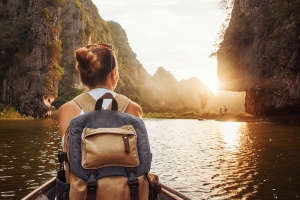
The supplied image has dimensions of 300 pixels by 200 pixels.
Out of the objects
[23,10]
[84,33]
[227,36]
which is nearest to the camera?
[227,36]

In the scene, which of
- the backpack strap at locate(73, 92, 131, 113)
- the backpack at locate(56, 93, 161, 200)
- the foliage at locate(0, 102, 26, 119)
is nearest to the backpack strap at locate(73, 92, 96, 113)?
the backpack strap at locate(73, 92, 131, 113)

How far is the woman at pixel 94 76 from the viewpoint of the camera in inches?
113

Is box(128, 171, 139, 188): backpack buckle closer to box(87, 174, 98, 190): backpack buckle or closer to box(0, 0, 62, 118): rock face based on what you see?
box(87, 174, 98, 190): backpack buckle

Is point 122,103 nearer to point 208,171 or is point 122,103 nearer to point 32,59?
point 208,171

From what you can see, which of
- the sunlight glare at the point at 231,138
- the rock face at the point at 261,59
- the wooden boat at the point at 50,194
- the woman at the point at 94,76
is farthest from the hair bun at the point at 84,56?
the rock face at the point at 261,59

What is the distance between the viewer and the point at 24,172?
1216 centimetres

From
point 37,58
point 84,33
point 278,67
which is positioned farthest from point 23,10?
point 278,67

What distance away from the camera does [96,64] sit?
2.94 meters

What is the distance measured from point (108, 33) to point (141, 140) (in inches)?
6424

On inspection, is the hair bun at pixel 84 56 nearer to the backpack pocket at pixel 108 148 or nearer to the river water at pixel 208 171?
the backpack pocket at pixel 108 148

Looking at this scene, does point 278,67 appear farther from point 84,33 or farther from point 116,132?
point 84,33

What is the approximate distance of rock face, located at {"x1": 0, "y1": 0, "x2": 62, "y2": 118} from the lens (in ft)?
213

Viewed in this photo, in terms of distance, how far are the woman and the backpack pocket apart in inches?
14.3

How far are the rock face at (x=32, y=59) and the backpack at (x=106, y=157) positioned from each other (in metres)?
65.3
